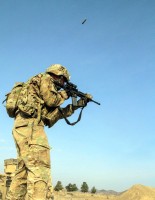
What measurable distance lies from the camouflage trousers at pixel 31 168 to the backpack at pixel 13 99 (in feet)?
1.31

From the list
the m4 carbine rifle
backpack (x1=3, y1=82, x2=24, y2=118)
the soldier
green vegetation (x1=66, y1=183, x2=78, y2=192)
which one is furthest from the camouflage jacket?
green vegetation (x1=66, y1=183, x2=78, y2=192)

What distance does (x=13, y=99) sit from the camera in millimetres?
5875

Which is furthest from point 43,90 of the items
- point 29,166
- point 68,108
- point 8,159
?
point 8,159

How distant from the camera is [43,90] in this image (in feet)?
18.7

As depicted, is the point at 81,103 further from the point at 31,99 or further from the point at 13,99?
the point at 13,99

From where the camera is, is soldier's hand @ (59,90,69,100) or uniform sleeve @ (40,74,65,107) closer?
uniform sleeve @ (40,74,65,107)

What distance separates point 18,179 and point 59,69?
1.93 meters

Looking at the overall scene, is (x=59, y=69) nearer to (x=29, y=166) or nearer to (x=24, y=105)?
(x=24, y=105)

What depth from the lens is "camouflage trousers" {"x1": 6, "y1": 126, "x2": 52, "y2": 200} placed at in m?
5.21

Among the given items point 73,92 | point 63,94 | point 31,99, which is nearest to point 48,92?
point 31,99

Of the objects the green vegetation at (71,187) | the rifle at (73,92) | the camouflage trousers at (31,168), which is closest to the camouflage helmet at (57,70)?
the rifle at (73,92)

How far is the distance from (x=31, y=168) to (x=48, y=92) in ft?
4.02

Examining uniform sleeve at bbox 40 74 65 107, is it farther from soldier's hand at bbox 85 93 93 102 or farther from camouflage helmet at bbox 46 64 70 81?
soldier's hand at bbox 85 93 93 102

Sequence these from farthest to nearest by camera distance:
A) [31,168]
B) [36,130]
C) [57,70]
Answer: [57,70], [36,130], [31,168]
